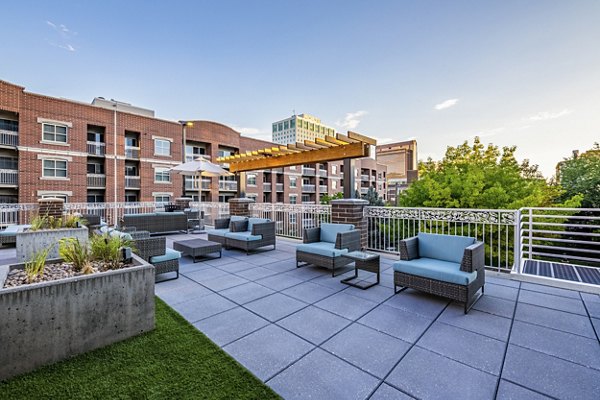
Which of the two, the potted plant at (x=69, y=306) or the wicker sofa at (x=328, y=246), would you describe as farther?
the wicker sofa at (x=328, y=246)

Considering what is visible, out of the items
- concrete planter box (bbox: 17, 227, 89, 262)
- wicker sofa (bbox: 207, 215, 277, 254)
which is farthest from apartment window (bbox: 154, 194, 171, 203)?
concrete planter box (bbox: 17, 227, 89, 262)

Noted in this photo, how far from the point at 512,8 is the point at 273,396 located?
9.31m

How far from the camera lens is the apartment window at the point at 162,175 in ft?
64.6

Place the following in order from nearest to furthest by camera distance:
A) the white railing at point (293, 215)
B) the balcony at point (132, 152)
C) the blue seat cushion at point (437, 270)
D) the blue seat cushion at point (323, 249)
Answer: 1. the blue seat cushion at point (437, 270)
2. the blue seat cushion at point (323, 249)
3. the white railing at point (293, 215)
4. the balcony at point (132, 152)

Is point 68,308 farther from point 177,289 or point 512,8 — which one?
point 512,8

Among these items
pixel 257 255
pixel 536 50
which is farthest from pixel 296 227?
pixel 536 50

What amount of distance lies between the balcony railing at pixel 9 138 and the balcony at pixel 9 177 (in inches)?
59.5

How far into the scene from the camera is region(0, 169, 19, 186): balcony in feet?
48.1

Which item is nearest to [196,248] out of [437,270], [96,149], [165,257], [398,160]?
[165,257]

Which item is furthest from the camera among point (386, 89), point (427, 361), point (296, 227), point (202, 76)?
point (202, 76)

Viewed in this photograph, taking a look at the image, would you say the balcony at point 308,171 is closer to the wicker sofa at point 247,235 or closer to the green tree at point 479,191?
the green tree at point 479,191

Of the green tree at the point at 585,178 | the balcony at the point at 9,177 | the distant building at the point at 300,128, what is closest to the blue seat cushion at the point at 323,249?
the green tree at the point at 585,178

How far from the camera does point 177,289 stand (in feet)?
12.7

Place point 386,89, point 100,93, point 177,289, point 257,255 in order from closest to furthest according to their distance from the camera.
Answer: point 177,289
point 257,255
point 386,89
point 100,93
